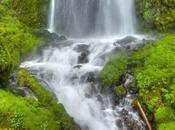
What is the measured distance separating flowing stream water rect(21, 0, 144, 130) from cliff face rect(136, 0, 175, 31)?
0.90 metres

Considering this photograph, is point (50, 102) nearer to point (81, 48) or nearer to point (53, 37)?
point (81, 48)

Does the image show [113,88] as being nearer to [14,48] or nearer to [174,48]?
[174,48]

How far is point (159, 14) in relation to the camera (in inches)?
704

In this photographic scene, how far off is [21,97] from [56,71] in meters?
3.59

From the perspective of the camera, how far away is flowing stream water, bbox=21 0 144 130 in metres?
11.1

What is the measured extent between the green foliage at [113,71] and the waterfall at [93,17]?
598cm

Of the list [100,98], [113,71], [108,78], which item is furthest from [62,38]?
[100,98]

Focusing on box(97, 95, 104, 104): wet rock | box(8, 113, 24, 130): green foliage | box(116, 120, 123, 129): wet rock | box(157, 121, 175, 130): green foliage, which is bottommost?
box(116, 120, 123, 129): wet rock

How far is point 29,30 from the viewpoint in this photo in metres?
17.7

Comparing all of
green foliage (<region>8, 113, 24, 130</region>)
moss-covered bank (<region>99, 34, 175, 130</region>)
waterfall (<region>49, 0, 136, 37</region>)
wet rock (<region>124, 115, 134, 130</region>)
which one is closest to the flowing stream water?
waterfall (<region>49, 0, 136, 37</region>)

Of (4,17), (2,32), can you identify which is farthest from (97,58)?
(4,17)

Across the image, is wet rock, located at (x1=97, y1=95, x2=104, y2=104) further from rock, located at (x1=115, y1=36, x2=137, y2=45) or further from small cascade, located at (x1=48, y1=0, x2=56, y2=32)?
→ small cascade, located at (x1=48, y1=0, x2=56, y2=32)

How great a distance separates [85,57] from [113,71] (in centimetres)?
259

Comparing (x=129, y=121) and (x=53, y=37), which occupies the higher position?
(x=53, y=37)
